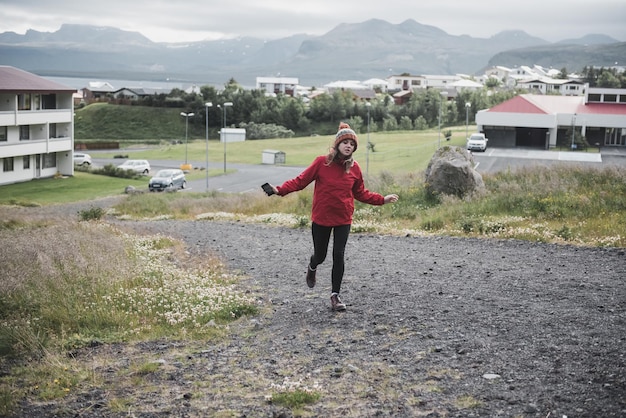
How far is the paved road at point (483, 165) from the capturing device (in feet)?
159

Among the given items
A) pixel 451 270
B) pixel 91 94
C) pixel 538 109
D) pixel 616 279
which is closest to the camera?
Result: pixel 616 279

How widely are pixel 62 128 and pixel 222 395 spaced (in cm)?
2600

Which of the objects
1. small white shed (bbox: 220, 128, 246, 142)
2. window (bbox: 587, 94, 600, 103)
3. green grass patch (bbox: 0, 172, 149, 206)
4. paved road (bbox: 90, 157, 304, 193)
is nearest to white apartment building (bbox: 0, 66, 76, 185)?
green grass patch (bbox: 0, 172, 149, 206)

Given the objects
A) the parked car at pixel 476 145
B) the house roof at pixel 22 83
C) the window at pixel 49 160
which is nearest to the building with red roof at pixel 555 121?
the parked car at pixel 476 145

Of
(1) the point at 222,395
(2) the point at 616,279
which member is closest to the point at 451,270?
(2) the point at 616,279

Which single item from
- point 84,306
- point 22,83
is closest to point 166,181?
point 22,83

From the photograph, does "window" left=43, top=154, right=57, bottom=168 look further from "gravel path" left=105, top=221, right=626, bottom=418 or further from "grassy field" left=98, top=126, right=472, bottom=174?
"grassy field" left=98, top=126, right=472, bottom=174

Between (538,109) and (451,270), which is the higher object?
(538,109)

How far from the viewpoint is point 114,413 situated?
16.8 feet

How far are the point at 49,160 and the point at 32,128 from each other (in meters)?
1.90

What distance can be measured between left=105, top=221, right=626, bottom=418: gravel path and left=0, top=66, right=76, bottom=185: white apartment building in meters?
14.9

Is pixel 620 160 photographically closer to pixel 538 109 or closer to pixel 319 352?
pixel 538 109

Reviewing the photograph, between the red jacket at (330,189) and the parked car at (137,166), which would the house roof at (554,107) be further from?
the red jacket at (330,189)

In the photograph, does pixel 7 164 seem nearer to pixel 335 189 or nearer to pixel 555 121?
pixel 335 189
